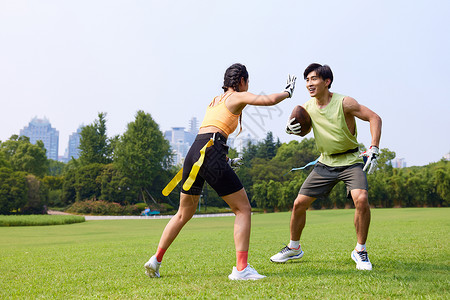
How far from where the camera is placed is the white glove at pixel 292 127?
16.5 feet

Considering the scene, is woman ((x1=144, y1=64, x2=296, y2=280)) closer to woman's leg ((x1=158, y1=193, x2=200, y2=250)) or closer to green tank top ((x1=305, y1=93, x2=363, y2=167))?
woman's leg ((x1=158, y1=193, x2=200, y2=250))

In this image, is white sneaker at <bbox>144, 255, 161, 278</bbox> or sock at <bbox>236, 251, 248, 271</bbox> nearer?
sock at <bbox>236, 251, 248, 271</bbox>

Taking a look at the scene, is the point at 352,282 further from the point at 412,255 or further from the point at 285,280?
the point at 412,255

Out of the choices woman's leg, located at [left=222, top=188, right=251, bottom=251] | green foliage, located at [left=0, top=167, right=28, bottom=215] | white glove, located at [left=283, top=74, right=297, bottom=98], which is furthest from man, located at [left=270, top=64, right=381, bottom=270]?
green foliage, located at [left=0, top=167, right=28, bottom=215]

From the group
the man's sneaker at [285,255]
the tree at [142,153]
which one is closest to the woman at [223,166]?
the man's sneaker at [285,255]

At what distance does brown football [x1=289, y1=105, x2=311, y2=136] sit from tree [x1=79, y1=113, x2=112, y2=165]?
6484 cm

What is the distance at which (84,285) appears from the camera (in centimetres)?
396

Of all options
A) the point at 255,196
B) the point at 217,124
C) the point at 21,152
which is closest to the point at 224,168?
the point at 217,124

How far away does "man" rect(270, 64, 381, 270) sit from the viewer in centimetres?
475

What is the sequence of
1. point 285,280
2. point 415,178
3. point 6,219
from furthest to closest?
point 415,178 → point 6,219 → point 285,280

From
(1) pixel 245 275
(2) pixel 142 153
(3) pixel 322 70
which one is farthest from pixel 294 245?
(2) pixel 142 153

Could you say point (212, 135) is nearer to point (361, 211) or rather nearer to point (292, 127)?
point (292, 127)

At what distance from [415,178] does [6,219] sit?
4671 centimetres

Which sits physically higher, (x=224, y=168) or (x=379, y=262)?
(x=224, y=168)
